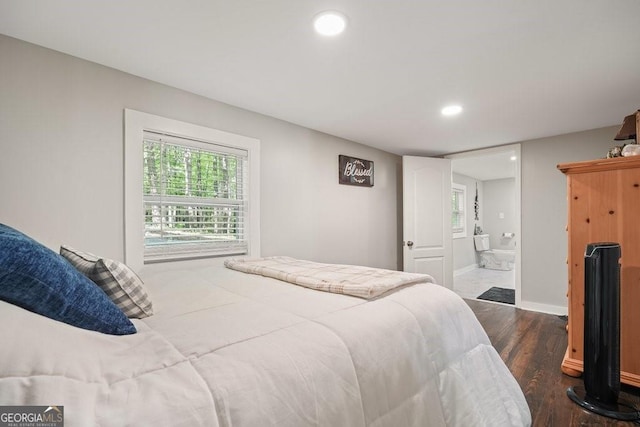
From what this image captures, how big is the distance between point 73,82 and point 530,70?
10.1 feet

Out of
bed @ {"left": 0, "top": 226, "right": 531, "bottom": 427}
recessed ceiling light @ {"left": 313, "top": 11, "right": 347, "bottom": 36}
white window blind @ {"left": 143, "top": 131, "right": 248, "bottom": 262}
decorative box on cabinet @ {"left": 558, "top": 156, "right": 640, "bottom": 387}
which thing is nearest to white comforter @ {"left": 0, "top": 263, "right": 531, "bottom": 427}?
bed @ {"left": 0, "top": 226, "right": 531, "bottom": 427}

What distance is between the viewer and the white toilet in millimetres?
6878

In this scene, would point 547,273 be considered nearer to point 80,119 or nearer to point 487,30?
point 487,30

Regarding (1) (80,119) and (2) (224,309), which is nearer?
(2) (224,309)

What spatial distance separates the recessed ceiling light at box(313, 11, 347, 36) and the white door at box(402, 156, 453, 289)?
290cm

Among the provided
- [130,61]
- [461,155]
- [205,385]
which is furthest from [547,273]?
[130,61]

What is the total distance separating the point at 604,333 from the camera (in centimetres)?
174

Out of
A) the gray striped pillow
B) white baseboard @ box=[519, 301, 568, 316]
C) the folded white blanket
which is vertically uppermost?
the gray striped pillow

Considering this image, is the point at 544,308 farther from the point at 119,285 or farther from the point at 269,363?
the point at 119,285

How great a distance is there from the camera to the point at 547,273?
3697 millimetres

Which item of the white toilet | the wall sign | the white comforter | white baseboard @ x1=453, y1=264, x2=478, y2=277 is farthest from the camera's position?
the white toilet

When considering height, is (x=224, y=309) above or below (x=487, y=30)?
below

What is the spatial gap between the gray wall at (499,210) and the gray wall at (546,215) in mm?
4108

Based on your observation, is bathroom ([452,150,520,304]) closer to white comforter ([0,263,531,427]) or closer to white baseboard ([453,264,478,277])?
white baseboard ([453,264,478,277])
